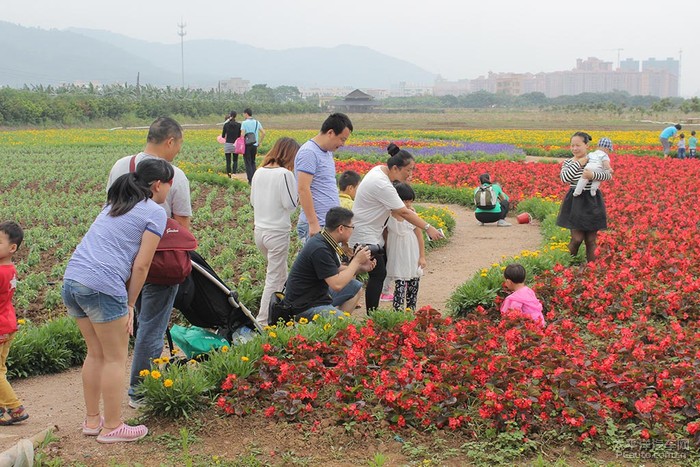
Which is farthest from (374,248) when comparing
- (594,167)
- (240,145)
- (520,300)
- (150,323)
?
(240,145)

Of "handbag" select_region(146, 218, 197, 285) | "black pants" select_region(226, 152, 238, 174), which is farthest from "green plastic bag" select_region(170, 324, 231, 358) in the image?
"black pants" select_region(226, 152, 238, 174)

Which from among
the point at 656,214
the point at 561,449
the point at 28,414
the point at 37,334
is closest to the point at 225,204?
the point at 656,214

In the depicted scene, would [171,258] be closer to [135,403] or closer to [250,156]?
[135,403]

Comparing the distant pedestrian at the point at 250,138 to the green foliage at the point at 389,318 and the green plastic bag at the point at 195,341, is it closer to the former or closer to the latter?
the green foliage at the point at 389,318

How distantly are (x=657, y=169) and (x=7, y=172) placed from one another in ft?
54.3

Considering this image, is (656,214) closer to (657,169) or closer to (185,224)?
(657,169)

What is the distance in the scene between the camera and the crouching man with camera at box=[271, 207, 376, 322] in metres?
6.60

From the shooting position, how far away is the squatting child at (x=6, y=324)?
212 inches

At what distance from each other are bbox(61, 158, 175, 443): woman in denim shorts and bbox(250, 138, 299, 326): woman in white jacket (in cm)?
230

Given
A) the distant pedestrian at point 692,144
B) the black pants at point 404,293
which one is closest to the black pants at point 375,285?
the black pants at point 404,293

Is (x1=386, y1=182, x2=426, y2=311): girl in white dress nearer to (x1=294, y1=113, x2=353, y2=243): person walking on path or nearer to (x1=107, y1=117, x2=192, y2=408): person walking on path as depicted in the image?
(x1=294, y1=113, x2=353, y2=243): person walking on path

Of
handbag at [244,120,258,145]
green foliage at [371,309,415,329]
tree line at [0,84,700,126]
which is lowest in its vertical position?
green foliage at [371,309,415,329]

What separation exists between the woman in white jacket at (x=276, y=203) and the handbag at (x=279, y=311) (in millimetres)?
402

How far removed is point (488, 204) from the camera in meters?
13.7
